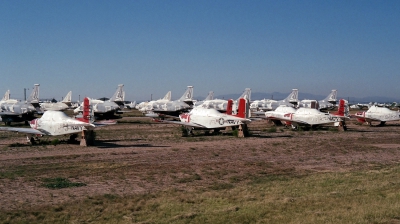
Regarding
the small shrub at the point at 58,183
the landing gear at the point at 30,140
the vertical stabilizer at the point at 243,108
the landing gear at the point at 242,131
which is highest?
the vertical stabilizer at the point at 243,108

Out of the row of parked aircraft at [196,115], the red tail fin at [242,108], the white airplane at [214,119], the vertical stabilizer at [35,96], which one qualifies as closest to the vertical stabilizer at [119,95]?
the row of parked aircraft at [196,115]

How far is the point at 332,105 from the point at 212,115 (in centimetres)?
5181

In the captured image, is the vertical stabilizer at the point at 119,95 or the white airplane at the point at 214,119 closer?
the white airplane at the point at 214,119

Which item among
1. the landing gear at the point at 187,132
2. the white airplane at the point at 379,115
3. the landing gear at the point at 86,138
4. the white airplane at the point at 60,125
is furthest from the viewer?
the white airplane at the point at 379,115

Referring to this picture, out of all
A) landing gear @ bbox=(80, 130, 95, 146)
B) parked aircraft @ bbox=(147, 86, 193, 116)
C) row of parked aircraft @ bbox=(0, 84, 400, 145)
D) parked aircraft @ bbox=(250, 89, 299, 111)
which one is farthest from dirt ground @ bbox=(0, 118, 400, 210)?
parked aircraft @ bbox=(250, 89, 299, 111)

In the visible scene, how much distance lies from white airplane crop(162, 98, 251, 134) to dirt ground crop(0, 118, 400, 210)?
92.1 inches

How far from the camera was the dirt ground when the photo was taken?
12.4m

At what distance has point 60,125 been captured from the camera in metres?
23.9

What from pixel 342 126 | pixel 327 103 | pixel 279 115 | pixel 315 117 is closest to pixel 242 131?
pixel 315 117

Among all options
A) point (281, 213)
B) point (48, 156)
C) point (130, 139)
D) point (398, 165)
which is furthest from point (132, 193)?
point (130, 139)

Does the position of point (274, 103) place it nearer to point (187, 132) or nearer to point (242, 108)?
point (187, 132)

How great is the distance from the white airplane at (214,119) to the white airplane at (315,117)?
7.03m

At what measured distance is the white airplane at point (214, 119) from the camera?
2939 centimetres

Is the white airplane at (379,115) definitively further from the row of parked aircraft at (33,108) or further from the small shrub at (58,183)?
the small shrub at (58,183)
